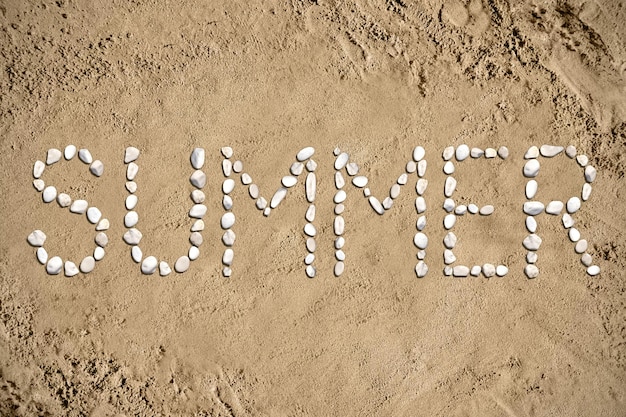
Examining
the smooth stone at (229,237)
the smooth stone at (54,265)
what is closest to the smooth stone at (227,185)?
the smooth stone at (229,237)

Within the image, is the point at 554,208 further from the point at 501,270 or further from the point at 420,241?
the point at 420,241

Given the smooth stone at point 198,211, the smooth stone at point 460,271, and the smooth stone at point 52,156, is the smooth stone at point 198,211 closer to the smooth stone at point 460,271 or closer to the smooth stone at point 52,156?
the smooth stone at point 52,156

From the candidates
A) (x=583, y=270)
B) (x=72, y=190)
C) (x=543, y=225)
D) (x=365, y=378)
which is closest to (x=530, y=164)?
(x=543, y=225)

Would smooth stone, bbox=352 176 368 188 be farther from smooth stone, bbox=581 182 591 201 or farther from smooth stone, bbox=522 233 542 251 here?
smooth stone, bbox=581 182 591 201

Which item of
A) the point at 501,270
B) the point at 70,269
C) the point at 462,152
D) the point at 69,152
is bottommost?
the point at 70,269

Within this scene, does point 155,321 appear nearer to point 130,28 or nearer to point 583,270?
point 130,28

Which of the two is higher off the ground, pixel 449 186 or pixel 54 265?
pixel 449 186

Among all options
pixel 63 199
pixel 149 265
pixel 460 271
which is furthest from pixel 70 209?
pixel 460 271
